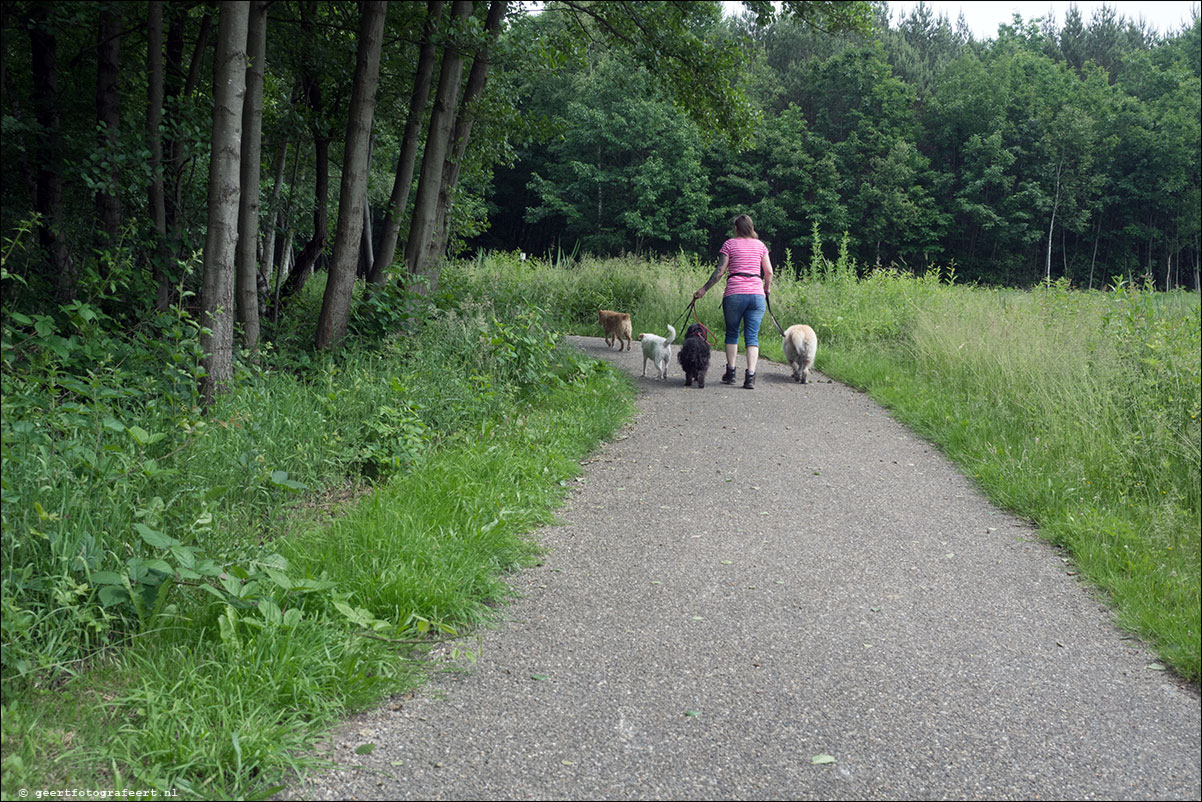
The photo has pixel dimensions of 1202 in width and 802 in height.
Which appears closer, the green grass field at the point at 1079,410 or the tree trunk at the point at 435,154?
the green grass field at the point at 1079,410

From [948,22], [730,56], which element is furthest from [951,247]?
[730,56]

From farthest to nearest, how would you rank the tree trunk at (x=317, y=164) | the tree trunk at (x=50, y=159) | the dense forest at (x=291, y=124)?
the tree trunk at (x=317, y=164), the tree trunk at (x=50, y=159), the dense forest at (x=291, y=124)

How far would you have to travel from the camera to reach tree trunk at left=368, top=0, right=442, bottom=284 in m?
11.0

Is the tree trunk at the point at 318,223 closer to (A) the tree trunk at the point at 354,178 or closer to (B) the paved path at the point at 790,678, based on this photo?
(A) the tree trunk at the point at 354,178

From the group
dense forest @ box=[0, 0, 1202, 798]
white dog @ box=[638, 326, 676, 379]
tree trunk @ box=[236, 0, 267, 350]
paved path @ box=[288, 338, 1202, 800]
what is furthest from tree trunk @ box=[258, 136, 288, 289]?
paved path @ box=[288, 338, 1202, 800]

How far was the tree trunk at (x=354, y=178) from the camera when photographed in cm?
905

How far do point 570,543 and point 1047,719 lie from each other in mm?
2891

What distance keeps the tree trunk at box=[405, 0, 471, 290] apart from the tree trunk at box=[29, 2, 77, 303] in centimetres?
433

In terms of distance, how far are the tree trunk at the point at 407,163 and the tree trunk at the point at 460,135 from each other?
20.3 inches

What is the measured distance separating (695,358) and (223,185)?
20.3 ft

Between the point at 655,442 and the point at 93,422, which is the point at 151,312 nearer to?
the point at 93,422

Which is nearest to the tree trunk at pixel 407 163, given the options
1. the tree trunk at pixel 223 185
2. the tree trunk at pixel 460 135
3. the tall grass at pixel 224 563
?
the tree trunk at pixel 460 135

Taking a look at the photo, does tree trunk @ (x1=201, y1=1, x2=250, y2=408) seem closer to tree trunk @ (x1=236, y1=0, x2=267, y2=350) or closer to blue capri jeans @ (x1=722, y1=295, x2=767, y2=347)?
tree trunk @ (x1=236, y1=0, x2=267, y2=350)

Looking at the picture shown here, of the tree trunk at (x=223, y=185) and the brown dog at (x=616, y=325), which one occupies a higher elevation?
the tree trunk at (x=223, y=185)
